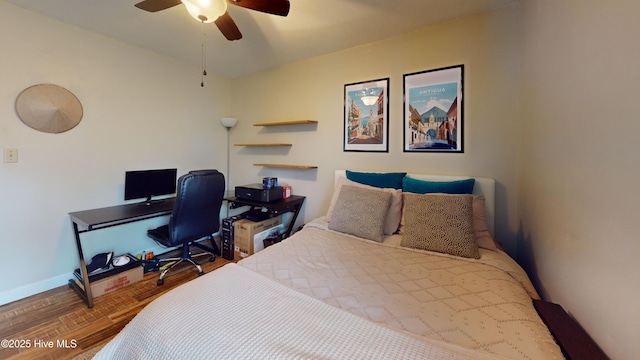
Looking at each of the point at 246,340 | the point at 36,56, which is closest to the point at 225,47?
the point at 36,56

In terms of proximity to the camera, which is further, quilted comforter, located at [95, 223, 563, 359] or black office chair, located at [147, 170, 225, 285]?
black office chair, located at [147, 170, 225, 285]

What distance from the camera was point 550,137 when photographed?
134cm

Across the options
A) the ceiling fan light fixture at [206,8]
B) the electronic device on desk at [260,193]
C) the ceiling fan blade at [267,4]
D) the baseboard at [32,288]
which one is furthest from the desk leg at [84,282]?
the ceiling fan blade at [267,4]

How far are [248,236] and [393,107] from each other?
2.10 metres

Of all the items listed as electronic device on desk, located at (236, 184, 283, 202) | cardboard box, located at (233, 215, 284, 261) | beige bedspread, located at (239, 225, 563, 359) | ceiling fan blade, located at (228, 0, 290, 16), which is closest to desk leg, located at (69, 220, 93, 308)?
cardboard box, located at (233, 215, 284, 261)

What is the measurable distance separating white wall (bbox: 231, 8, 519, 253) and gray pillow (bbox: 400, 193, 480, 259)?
2.05 ft

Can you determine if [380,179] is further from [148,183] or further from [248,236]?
[148,183]

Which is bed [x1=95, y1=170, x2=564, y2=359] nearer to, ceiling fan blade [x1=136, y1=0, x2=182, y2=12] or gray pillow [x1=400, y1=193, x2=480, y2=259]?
gray pillow [x1=400, y1=193, x2=480, y2=259]

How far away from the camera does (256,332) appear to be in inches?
31.4

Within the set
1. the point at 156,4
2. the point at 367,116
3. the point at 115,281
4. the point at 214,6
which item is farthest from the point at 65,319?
the point at 367,116

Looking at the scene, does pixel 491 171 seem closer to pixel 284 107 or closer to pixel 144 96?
pixel 284 107

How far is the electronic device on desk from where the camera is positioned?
266cm

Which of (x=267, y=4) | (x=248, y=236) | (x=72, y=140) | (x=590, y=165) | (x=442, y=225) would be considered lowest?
(x=248, y=236)

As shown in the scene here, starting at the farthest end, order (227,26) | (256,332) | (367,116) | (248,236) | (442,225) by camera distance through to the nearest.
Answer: (248,236), (367,116), (227,26), (442,225), (256,332)
